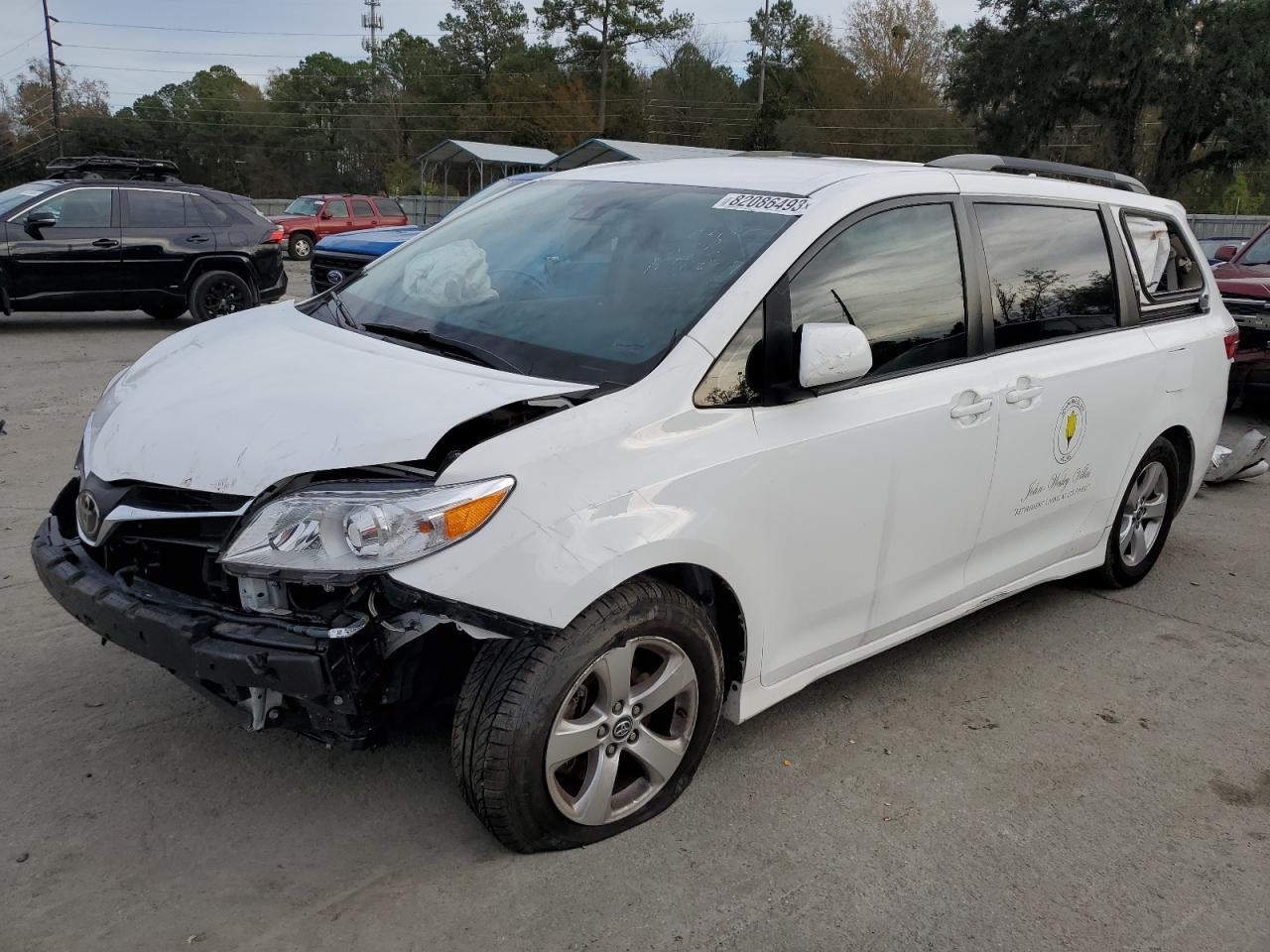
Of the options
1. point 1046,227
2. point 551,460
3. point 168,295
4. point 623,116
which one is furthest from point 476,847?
point 623,116

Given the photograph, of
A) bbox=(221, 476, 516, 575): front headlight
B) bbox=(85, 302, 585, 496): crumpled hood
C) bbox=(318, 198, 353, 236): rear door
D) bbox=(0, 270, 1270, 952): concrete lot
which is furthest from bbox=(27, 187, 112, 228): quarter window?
bbox=(318, 198, 353, 236): rear door

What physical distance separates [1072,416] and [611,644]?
7.48 ft

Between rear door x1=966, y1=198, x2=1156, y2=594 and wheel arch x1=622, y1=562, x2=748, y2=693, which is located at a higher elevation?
rear door x1=966, y1=198, x2=1156, y2=594

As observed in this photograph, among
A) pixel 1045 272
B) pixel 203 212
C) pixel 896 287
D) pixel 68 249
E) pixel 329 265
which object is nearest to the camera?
pixel 896 287

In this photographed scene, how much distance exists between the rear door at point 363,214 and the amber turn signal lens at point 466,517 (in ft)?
90.5

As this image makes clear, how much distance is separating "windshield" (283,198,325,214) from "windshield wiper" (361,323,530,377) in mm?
26961

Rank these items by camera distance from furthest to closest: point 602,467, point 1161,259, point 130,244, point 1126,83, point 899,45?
point 899,45 < point 1126,83 < point 130,244 < point 1161,259 < point 602,467

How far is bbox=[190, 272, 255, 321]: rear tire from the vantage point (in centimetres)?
1242

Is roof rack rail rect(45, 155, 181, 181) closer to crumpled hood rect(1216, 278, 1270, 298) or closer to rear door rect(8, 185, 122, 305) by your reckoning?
rear door rect(8, 185, 122, 305)

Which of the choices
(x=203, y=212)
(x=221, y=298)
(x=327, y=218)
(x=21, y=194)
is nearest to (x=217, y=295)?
(x=221, y=298)

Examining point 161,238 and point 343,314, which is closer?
point 343,314

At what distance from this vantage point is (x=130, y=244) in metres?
12.0

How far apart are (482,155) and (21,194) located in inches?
958

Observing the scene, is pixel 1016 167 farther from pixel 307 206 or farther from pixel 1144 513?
pixel 307 206
